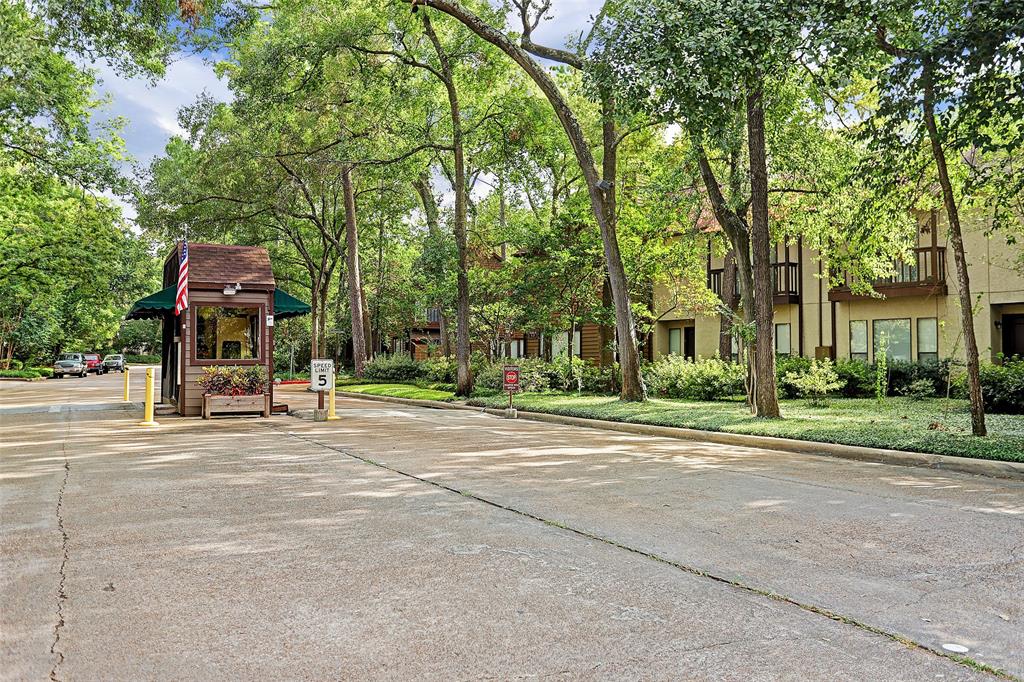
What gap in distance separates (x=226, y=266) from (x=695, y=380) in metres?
13.2

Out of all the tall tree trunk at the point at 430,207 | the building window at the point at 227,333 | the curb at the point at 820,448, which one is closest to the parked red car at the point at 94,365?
the tall tree trunk at the point at 430,207

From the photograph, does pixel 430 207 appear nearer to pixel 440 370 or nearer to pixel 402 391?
pixel 440 370

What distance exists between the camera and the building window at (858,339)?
27.8 metres

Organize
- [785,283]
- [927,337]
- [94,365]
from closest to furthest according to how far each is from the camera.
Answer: [927,337]
[785,283]
[94,365]

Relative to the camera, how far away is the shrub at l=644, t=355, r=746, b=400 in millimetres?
21984

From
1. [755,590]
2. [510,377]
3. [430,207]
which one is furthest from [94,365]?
[755,590]

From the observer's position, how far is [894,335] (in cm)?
2688

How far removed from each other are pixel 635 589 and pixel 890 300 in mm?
25562

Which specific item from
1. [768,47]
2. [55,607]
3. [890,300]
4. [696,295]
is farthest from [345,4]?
[55,607]

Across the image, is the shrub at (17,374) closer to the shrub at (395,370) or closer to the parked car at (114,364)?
the parked car at (114,364)

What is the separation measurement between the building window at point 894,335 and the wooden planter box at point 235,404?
2005cm

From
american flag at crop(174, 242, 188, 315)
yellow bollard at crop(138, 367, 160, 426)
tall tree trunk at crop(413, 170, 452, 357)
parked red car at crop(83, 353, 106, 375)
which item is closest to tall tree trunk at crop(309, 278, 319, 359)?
tall tree trunk at crop(413, 170, 452, 357)

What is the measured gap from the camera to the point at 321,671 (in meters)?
3.47

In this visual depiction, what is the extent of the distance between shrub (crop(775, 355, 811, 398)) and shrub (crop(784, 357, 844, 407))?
0.07 m
